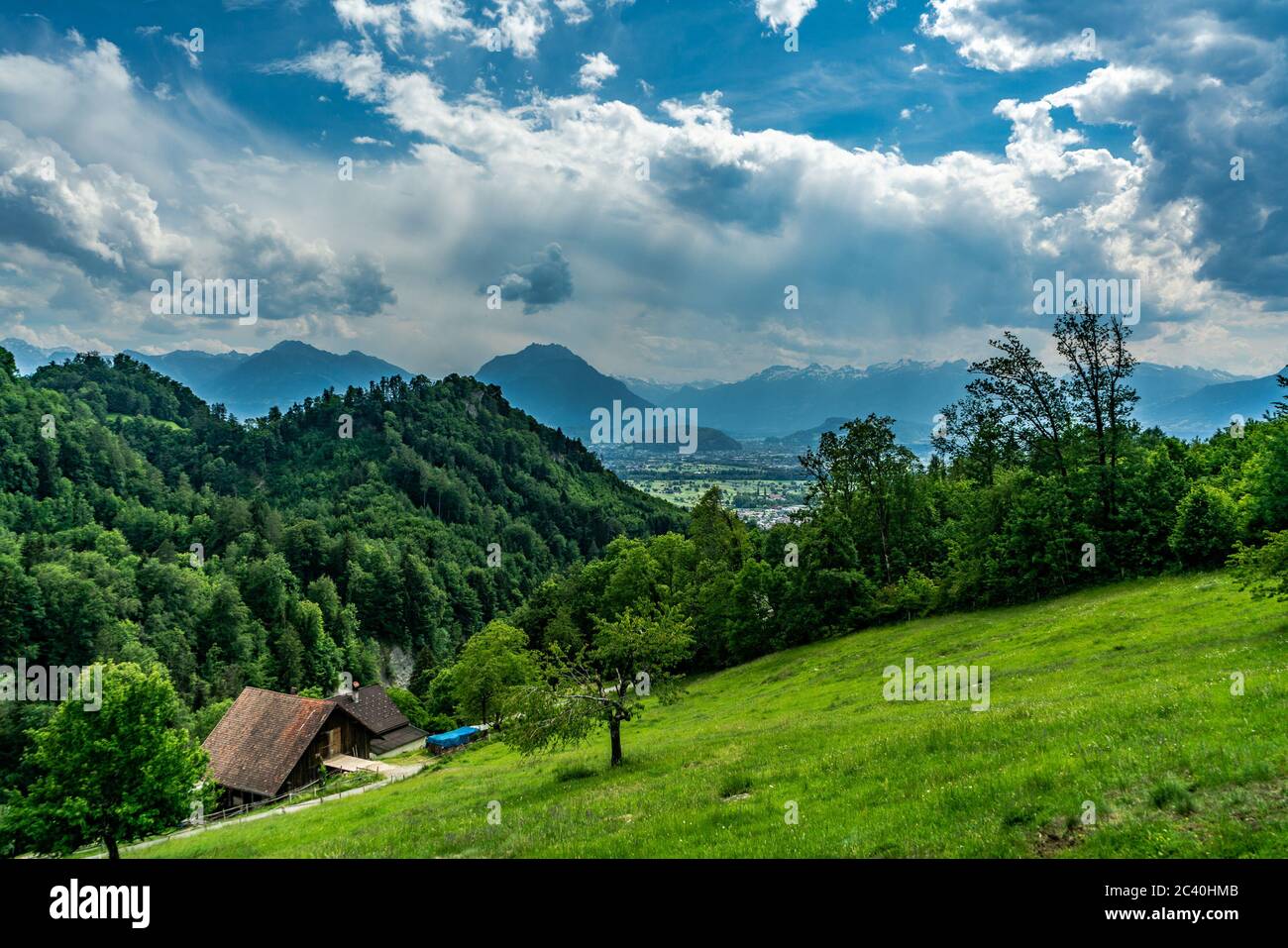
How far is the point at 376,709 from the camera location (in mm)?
94500

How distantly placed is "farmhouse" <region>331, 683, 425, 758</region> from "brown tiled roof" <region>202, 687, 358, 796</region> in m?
15.3

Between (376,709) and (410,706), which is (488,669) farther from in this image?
(410,706)

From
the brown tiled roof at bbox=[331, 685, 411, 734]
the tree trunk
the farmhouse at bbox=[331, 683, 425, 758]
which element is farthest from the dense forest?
the tree trunk

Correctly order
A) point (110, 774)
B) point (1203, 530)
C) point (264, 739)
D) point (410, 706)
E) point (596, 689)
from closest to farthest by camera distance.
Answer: point (596, 689) → point (110, 774) → point (1203, 530) → point (264, 739) → point (410, 706)

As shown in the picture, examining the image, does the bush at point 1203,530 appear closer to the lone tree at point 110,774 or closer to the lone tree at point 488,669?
the lone tree at point 488,669

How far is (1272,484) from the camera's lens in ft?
96.9

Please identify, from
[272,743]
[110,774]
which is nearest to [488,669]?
[272,743]

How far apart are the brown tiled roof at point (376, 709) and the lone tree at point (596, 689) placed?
226ft

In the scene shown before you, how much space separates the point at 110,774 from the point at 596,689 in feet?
80.6

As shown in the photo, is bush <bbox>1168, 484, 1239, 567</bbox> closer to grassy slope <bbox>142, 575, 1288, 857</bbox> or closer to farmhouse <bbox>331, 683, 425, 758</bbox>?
grassy slope <bbox>142, 575, 1288, 857</bbox>

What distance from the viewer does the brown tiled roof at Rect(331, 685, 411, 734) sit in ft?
296

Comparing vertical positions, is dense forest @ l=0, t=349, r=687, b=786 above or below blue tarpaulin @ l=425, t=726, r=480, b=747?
above

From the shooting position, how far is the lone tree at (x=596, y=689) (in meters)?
28.9
